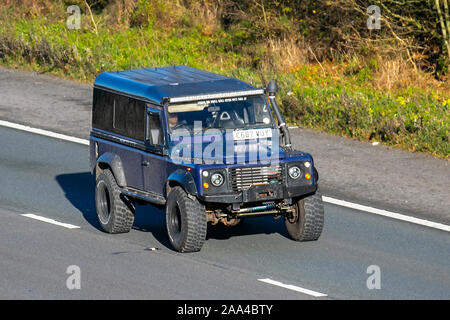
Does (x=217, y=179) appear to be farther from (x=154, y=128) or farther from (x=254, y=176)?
(x=154, y=128)

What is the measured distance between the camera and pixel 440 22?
2433 cm

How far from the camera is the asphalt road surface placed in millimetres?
12820

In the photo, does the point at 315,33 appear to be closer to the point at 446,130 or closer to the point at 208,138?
the point at 446,130

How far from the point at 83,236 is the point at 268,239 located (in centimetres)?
262

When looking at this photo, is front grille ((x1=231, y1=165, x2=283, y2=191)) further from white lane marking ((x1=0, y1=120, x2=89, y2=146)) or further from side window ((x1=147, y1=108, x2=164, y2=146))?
white lane marking ((x1=0, y1=120, x2=89, y2=146))

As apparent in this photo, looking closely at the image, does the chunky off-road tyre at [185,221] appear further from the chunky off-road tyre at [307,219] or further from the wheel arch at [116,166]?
the chunky off-road tyre at [307,219]

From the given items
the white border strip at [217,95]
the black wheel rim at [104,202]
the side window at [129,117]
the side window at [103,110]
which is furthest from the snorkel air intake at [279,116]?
the black wheel rim at [104,202]

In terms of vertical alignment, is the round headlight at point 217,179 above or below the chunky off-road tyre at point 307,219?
above

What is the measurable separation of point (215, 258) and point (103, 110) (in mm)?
2942

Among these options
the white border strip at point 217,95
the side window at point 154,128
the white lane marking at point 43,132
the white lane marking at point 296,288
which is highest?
the white border strip at point 217,95

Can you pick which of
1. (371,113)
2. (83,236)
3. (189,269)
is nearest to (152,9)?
(371,113)

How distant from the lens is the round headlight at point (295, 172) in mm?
14047

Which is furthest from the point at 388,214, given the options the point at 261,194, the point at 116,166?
the point at 116,166

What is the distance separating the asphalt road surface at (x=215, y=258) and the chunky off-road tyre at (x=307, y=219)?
0.16 metres
